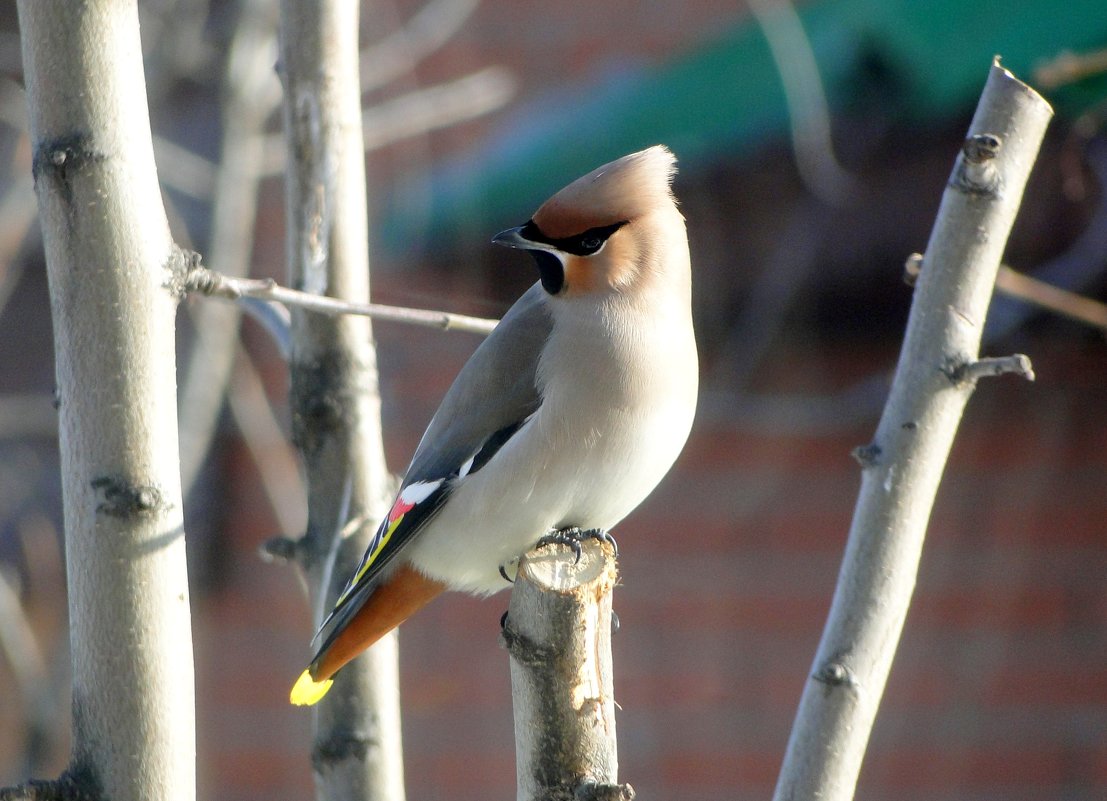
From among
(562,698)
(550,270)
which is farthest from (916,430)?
(550,270)

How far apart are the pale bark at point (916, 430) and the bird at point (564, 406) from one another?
1.81 ft

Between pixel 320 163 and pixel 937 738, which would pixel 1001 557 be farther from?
pixel 320 163

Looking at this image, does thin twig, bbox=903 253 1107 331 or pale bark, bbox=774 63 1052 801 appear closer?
pale bark, bbox=774 63 1052 801

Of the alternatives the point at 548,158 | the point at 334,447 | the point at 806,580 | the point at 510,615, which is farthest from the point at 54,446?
the point at 510,615

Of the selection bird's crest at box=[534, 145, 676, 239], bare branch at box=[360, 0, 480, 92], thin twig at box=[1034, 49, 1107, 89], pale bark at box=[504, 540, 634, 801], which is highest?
bare branch at box=[360, 0, 480, 92]

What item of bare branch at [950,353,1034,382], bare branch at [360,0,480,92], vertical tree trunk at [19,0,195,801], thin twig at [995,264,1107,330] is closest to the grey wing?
thin twig at [995,264,1107,330]

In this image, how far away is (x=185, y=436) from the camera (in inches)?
113

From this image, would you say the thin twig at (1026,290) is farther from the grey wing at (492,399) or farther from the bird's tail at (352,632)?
the bird's tail at (352,632)

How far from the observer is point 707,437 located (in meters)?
4.02

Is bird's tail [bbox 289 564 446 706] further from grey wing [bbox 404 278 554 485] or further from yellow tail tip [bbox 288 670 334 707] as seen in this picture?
grey wing [bbox 404 278 554 485]

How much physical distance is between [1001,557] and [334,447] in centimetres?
260

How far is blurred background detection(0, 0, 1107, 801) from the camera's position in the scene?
137 inches

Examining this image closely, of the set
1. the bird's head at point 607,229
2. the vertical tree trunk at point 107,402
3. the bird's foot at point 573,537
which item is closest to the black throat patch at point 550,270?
the bird's head at point 607,229

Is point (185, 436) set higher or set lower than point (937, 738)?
higher
